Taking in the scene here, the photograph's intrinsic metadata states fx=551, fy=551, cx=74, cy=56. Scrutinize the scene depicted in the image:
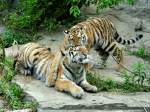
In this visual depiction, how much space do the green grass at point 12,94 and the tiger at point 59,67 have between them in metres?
0.30

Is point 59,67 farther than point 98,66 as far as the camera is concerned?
No

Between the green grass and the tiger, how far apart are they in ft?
1.00

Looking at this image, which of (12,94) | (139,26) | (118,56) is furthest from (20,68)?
(139,26)

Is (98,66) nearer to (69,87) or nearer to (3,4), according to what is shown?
(69,87)

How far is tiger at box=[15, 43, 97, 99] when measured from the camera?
7.28 metres

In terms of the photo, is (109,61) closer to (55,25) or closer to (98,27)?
(98,27)

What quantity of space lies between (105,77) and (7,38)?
2.22 meters

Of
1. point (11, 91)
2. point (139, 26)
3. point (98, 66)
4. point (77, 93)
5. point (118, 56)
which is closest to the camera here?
point (77, 93)

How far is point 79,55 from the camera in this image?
285 inches

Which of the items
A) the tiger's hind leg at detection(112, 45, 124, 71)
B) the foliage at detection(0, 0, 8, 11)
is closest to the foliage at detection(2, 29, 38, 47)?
the foliage at detection(0, 0, 8, 11)

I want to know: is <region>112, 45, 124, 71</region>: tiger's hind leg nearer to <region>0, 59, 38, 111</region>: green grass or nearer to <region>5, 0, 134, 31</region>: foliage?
<region>5, 0, 134, 31</region>: foliage

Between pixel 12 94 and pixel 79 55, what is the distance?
104cm

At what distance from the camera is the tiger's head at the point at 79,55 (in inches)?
285

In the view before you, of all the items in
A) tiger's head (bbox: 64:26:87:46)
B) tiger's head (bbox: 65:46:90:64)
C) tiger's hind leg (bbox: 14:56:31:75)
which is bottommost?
tiger's hind leg (bbox: 14:56:31:75)
